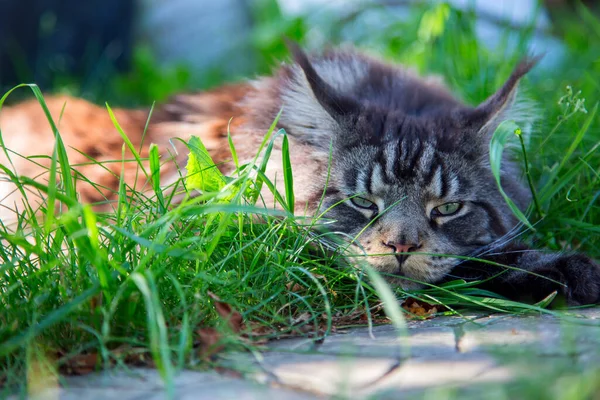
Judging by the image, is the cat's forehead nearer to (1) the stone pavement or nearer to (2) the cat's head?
(2) the cat's head

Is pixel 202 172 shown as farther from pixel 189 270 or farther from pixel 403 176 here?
pixel 403 176

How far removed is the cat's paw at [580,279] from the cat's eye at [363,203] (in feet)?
2.47

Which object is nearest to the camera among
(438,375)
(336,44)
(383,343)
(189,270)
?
(438,375)

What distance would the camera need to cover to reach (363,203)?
8.21 feet

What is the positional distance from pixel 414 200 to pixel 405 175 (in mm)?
110

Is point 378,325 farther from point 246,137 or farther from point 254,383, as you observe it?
point 246,137

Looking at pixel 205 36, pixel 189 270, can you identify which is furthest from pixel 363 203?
pixel 205 36

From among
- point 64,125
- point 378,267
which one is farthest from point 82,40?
point 378,267

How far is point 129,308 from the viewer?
5.66 ft

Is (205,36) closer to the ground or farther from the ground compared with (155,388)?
farther from the ground

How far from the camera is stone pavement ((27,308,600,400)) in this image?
1.40 m

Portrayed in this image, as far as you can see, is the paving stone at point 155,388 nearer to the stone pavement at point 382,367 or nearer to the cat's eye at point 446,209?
the stone pavement at point 382,367

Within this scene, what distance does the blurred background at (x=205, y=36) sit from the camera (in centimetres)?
Result: 509

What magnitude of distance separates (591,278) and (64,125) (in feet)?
9.45
